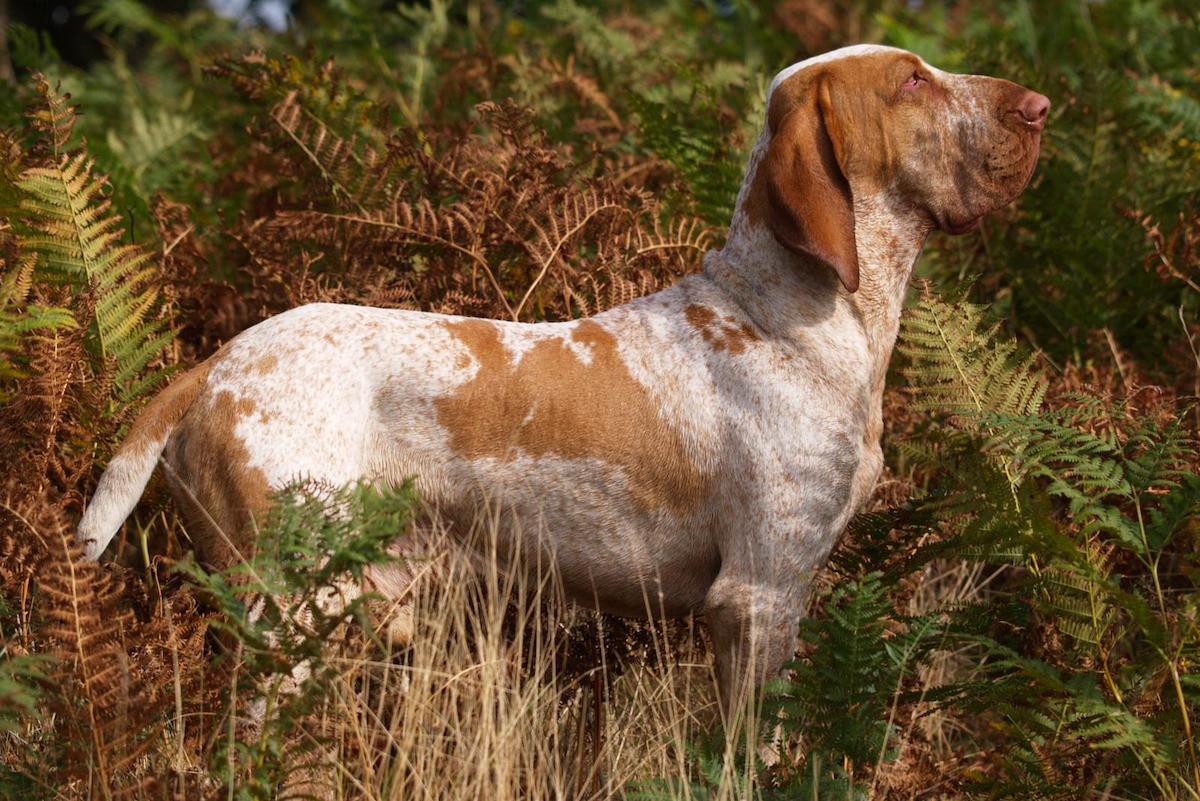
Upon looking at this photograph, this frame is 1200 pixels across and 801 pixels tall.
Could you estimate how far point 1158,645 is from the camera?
3.25 meters

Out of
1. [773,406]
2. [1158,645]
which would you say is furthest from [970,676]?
[773,406]

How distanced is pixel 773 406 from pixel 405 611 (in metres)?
1.14

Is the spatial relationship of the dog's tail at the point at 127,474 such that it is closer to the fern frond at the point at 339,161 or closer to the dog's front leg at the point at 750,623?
the dog's front leg at the point at 750,623

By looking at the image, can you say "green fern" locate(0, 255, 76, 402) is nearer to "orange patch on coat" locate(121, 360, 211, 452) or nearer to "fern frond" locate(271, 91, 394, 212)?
"orange patch on coat" locate(121, 360, 211, 452)

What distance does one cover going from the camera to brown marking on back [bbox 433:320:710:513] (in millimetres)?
3412

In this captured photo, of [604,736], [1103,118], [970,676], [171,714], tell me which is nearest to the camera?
[171,714]

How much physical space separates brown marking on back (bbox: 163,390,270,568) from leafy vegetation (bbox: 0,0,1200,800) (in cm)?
13

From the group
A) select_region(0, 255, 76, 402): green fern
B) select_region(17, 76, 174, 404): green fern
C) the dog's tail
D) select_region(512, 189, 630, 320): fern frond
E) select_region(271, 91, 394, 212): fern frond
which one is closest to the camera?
the dog's tail

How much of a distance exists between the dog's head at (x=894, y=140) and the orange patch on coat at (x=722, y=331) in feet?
0.88

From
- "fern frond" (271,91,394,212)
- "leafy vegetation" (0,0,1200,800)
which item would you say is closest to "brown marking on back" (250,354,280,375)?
"leafy vegetation" (0,0,1200,800)

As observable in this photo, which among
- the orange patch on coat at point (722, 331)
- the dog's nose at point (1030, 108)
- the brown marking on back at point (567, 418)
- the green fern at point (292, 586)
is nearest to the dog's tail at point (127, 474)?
the green fern at point (292, 586)

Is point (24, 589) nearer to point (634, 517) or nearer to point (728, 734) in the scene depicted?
point (634, 517)

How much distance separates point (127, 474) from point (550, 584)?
1142mm

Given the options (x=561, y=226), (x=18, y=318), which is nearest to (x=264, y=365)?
(x=18, y=318)
